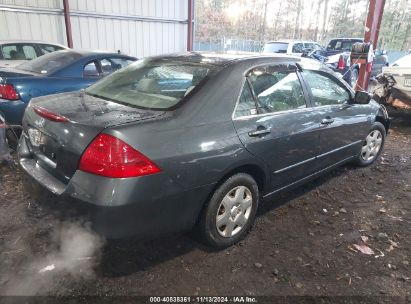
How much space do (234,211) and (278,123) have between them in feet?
2.70

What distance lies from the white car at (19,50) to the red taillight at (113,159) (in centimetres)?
718

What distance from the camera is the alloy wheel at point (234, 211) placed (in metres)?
2.66

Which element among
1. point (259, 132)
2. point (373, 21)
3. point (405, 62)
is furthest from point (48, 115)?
point (405, 62)

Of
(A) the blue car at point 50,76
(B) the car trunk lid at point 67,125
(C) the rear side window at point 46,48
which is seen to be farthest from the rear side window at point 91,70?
(C) the rear side window at point 46,48

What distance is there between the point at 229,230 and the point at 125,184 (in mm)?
1095

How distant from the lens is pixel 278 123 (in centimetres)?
285

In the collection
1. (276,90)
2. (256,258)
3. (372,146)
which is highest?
(276,90)

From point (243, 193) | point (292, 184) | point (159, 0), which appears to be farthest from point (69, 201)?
point (159, 0)

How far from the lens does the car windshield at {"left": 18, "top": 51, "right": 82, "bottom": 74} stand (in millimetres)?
5027

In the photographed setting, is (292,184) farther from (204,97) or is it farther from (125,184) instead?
(125,184)

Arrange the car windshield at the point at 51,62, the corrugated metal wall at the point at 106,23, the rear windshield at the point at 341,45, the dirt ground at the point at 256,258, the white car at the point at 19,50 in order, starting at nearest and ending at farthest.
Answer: the dirt ground at the point at 256,258 < the car windshield at the point at 51,62 < the white car at the point at 19,50 < the corrugated metal wall at the point at 106,23 < the rear windshield at the point at 341,45

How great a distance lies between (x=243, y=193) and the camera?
2.76m

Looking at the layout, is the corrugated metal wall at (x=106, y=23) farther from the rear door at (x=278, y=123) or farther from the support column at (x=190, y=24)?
the rear door at (x=278, y=123)

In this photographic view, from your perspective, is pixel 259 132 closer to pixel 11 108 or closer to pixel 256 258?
pixel 256 258
